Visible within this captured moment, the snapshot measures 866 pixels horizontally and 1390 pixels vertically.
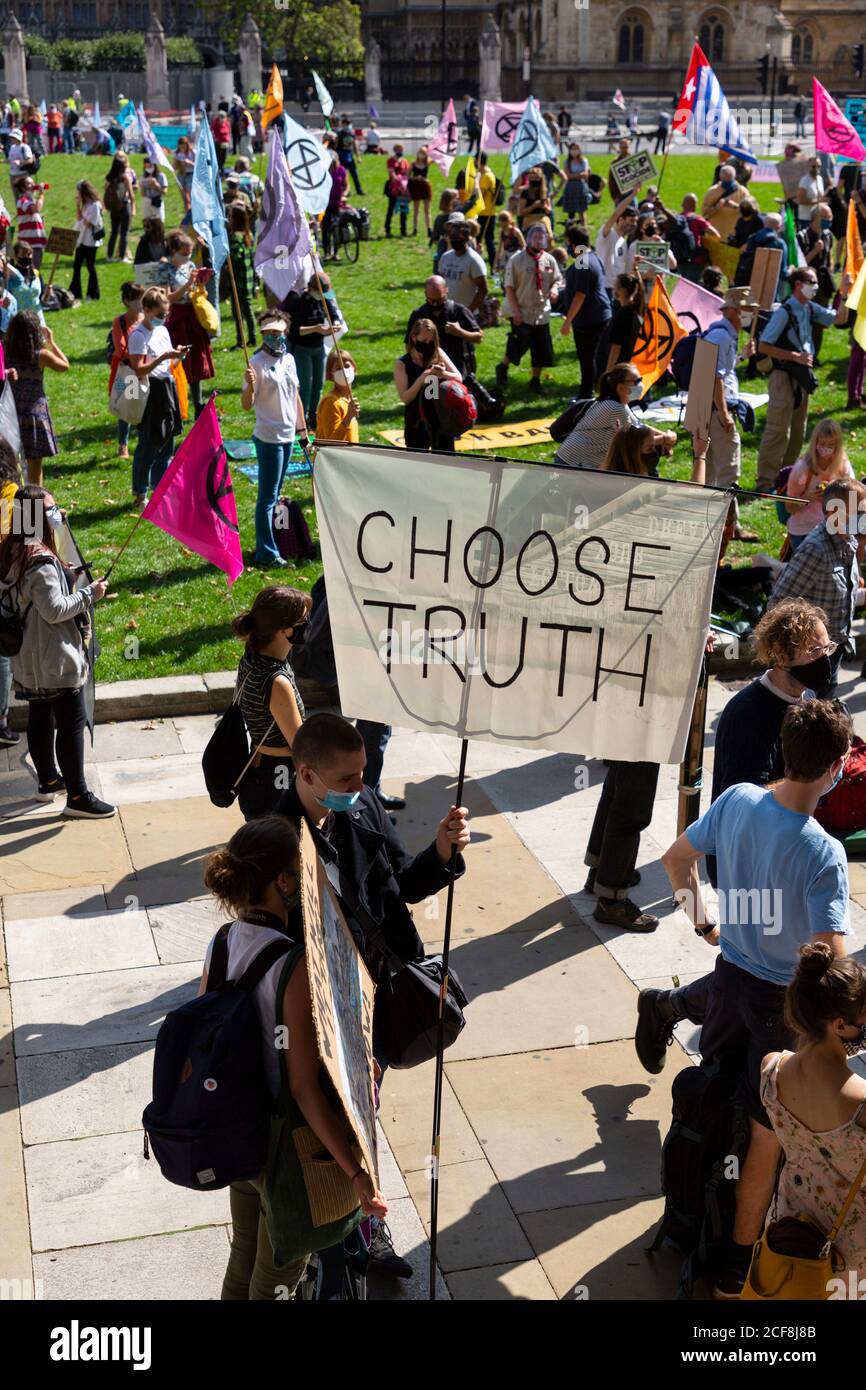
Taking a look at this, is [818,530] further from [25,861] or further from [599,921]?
[25,861]

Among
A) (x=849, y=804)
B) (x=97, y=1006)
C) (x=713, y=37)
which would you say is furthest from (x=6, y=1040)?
(x=713, y=37)

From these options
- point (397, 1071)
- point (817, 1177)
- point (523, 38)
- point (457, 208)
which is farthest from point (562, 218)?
point (523, 38)

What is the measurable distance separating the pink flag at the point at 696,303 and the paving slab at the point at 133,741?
5656 mm

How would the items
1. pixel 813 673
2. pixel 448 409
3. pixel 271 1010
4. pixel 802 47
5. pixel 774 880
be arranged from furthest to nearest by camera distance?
pixel 802 47
pixel 448 409
pixel 813 673
pixel 774 880
pixel 271 1010

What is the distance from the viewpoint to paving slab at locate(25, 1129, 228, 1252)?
5.33 m

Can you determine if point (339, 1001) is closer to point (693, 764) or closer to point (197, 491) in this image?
point (693, 764)

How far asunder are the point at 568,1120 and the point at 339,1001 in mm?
2211

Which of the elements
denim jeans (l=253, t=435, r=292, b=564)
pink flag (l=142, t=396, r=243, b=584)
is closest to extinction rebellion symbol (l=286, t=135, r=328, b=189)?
denim jeans (l=253, t=435, r=292, b=564)

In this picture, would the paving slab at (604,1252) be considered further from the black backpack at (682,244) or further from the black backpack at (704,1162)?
the black backpack at (682,244)

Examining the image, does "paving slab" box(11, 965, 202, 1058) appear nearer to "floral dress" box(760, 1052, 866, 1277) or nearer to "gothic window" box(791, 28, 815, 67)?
"floral dress" box(760, 1052, 866, 1277)

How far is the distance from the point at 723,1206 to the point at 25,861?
4.34m

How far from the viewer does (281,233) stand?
14.0m

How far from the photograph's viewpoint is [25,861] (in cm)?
797

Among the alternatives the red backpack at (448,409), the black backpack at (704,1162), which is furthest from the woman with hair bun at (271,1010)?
the red backpack at (448,409)
